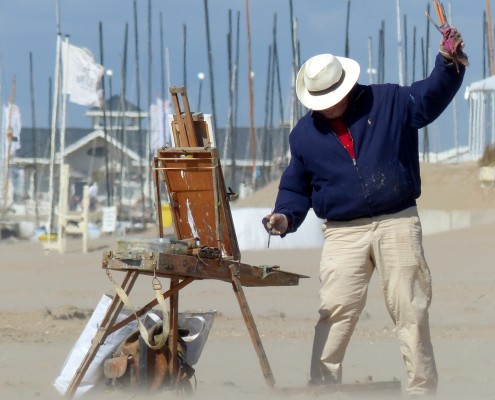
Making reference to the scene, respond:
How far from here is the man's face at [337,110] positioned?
6016 millimetres

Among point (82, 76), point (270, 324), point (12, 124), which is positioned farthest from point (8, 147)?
point (270, 324)

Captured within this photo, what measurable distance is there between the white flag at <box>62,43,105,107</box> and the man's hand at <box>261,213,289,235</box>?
1025 inches

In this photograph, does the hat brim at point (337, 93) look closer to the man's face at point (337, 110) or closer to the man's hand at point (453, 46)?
the man's face at point (337, 110)

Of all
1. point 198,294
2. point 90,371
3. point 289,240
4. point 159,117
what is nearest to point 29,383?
point 90,371

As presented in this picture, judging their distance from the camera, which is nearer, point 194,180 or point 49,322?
point 194,180

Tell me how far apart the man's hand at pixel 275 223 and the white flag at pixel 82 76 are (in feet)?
85.4

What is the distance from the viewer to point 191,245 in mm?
5973

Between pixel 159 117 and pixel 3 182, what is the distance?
24.6 feet

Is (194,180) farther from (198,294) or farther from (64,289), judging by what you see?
(64,289)

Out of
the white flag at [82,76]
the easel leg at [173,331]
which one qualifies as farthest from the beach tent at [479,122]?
the easel leg at [173,331]

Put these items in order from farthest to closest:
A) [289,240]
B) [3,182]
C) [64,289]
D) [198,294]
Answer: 1. [3,182]
2. [289,240]
3. [64,289]
4. [198,294]

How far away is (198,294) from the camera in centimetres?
1327

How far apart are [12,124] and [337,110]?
40.6 m

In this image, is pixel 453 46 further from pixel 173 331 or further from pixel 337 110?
pixel 173 331
